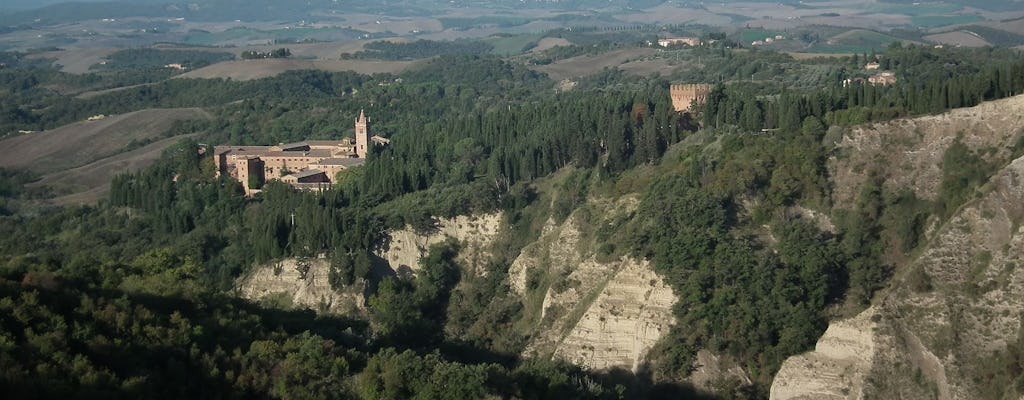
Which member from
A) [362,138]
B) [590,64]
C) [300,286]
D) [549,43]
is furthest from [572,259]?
[549,43]

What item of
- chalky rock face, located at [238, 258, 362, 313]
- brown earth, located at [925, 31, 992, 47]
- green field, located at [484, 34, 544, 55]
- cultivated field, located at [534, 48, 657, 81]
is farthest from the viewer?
green field, located at [484, 34, 544, 55]

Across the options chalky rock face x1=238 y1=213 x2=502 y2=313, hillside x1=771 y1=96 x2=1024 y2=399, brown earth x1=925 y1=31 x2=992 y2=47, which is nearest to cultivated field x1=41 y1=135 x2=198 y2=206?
chalky rock face x1=238 y1=213 x2=502 y2=313

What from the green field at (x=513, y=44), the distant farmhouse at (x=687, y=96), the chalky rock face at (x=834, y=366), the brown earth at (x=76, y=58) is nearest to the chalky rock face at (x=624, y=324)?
the chalky rock face at (x=834, y=366)

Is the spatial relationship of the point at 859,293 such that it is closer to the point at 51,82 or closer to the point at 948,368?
the point at 948,368

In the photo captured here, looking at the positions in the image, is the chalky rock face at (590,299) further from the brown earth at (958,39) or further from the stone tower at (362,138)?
the brown earth at (958,39)

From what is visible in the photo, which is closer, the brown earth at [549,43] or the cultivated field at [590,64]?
the cultivated field at [590,64]

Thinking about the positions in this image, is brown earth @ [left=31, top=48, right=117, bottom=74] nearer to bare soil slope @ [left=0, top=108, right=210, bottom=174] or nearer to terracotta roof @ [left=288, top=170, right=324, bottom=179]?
bare soil slope @ [left=0, top=108, right=210, bottom=174]

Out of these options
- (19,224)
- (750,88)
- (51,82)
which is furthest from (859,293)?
(51,82)
